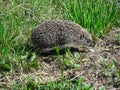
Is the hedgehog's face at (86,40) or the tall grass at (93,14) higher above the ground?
the tall grass at (93,14)

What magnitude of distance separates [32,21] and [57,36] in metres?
0.84

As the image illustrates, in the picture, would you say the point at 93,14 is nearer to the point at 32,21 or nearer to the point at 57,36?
the point at 57,36

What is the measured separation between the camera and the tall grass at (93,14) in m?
5.21

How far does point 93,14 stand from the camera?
17.2 feet

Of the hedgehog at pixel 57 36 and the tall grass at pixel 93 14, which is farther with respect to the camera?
the tall grass at pixel 93 14

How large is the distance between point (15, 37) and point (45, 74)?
2.67 feet

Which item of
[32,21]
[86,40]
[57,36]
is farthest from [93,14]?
[32,21]

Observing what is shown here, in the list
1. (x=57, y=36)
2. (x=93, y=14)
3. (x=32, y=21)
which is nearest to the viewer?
(x=57, y=36)

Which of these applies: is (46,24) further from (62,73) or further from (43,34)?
(62,73)

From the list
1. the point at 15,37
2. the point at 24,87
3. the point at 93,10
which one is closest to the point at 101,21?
the point at 93,10

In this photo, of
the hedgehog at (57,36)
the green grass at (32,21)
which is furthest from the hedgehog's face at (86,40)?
the green grass at (32,21)

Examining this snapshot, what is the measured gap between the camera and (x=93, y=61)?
183 inches

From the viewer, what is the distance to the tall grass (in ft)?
17.1

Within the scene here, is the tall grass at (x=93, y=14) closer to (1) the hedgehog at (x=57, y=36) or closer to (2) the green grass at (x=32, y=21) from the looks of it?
(2) the green grass at (x=32, y=21)
